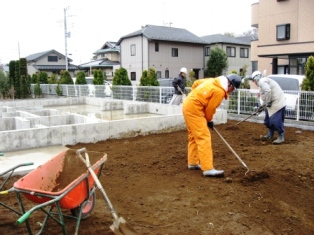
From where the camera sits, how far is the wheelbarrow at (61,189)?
8.39ft

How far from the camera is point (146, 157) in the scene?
18.1ft

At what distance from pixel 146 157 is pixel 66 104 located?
1137 centimetres

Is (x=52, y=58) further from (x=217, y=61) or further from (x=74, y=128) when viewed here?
(x=74, y=128)

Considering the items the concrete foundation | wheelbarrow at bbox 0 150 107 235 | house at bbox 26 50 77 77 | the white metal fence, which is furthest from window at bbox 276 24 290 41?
house at bbox 26 50 77 77

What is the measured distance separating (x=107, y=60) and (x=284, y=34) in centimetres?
2143

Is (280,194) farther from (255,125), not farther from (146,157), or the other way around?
(255,125)

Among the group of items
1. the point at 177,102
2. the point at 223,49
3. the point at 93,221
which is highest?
the point at 223,49

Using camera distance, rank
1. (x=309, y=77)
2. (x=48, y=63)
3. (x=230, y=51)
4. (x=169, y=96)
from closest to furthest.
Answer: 1. (x=309, y=77)
2. (x=169, y=96)
3. (x=230, y=51)
4. (x=48, y=63)

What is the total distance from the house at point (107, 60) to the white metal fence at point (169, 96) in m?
12.8

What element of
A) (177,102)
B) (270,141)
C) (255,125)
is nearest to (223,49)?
(177,102)

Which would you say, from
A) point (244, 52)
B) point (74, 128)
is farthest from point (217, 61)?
point (74, 128)

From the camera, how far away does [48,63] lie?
4109 centimetres

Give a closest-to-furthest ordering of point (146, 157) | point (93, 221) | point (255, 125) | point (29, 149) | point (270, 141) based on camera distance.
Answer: point (93, 221), point (146, 157), point (29, 149), point (270, 141), point (255, 125)

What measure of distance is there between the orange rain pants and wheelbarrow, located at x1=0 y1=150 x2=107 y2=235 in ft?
5.07
